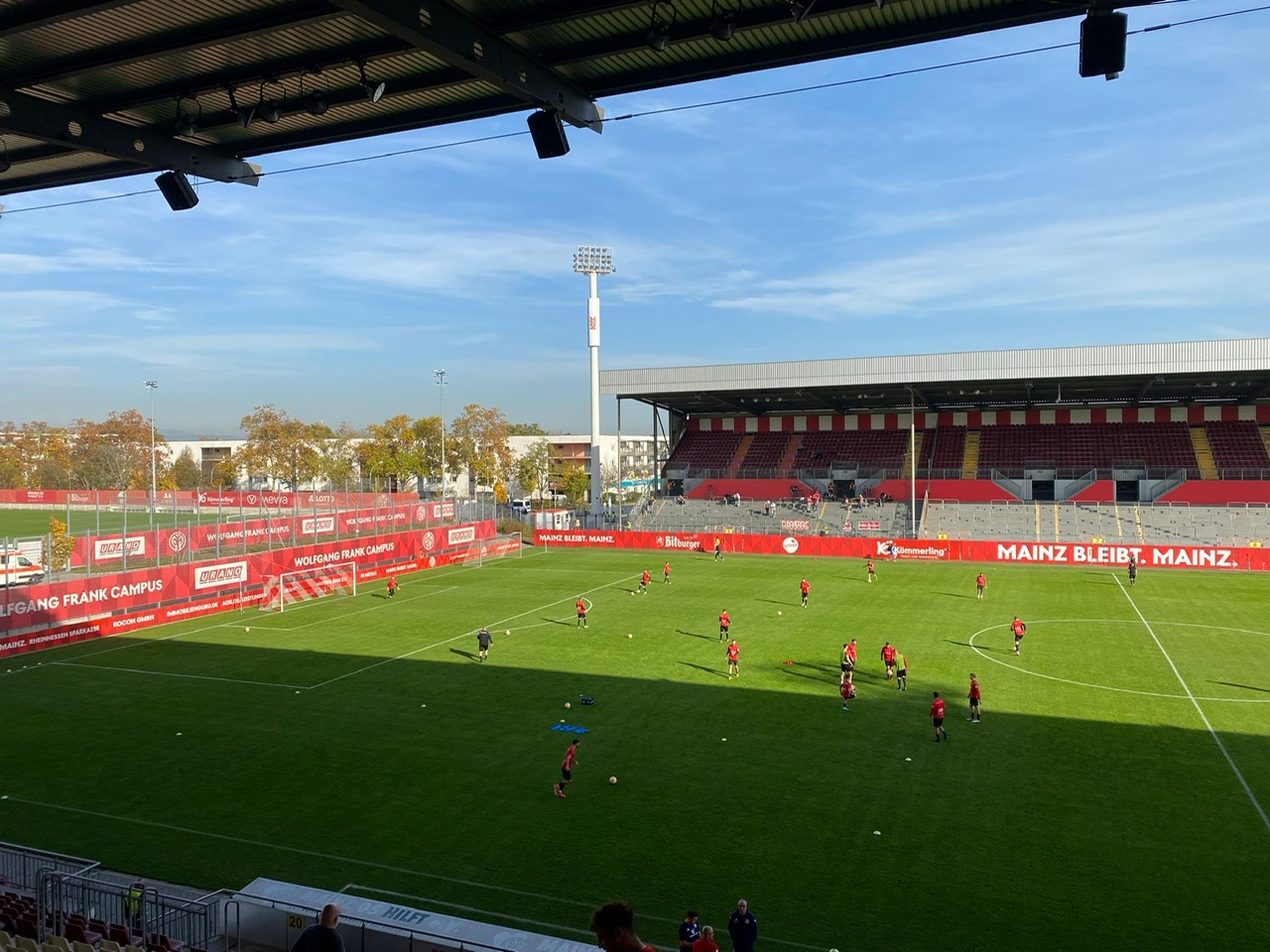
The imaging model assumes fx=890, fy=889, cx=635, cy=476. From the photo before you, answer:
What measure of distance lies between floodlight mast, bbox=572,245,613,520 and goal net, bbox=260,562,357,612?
92.2ft

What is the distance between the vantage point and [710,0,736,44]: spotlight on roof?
33.3ft

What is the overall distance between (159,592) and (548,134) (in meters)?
31.2

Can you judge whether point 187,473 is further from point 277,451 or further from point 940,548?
point 940,548

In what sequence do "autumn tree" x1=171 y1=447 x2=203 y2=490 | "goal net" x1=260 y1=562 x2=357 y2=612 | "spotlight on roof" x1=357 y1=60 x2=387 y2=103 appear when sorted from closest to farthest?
"spotlight on roof" x1=357 y1=60 x2=387 y2=103 → "goal net" x1=260 y1=562 x2=357 y2=612 → "autumn tree" x1=171 y1=447 x2=203 y2=490

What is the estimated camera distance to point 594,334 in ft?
245

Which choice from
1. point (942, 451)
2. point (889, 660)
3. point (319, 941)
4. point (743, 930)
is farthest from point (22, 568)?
point (942, 451)

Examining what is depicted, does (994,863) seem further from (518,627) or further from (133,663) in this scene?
(133,663)

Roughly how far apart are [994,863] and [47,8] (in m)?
17.3

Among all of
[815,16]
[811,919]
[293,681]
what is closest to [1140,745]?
[811,919]

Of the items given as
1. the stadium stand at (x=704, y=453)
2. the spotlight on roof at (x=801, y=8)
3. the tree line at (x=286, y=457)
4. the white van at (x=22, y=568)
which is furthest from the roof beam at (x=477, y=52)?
the tree line at (x=286, y=457)

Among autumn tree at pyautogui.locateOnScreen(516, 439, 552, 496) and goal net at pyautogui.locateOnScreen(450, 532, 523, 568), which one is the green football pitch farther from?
autumn tree at pyautogui.locateOnScreen(516, 439, 552, 496)

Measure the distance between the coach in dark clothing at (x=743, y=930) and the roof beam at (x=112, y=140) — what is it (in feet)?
44.9

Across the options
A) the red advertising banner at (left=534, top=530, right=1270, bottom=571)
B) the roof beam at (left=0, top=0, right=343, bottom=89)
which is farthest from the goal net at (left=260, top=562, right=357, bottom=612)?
the roof beam at (left=0, top=0, right=343, bottom=89)

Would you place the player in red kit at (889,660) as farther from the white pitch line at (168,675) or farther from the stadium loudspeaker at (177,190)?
the stadium loudspeaker at (177,190)
